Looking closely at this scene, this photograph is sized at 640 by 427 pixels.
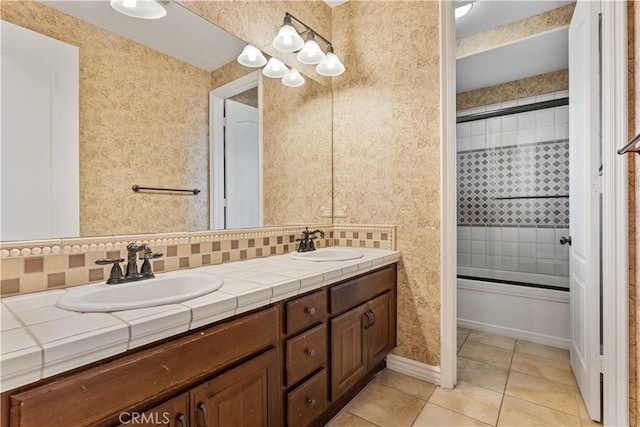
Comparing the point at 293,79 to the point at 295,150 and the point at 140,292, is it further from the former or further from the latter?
the point at 140,292

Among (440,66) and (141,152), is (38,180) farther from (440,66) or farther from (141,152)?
(440,66)

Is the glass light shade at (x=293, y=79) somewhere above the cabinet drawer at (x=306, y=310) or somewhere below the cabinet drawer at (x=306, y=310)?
above

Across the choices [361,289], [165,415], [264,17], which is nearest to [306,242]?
[361,289]

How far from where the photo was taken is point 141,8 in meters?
1.34

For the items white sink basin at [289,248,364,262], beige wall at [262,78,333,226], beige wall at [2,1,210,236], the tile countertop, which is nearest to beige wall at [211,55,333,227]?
beige wall at [262,78,333,226]

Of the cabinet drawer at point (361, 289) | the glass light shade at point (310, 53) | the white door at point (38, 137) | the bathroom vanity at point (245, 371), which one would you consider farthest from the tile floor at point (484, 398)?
the glass light shade at point (310, 53)

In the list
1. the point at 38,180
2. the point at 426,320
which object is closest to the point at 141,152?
the point at 38,180

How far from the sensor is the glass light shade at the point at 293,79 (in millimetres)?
2081

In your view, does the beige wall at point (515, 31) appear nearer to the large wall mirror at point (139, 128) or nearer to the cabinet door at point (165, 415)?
the large wall mirror at point (139, 128)

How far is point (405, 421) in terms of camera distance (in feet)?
5.19

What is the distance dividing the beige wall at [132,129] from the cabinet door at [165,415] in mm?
741

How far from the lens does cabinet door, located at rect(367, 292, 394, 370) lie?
1786mm

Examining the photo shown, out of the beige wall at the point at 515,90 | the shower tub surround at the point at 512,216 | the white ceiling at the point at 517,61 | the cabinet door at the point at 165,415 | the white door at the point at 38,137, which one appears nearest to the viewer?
the cabinet door at the point at 165,415

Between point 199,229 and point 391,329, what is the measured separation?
134 cm
